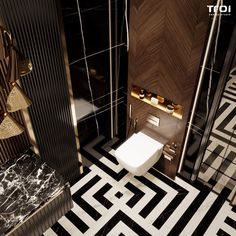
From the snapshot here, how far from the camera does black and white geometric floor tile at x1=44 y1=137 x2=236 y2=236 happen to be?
8.78 ft

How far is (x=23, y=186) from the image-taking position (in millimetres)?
2277

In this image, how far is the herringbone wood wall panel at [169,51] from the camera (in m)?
2.16

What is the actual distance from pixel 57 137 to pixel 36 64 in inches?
33.1

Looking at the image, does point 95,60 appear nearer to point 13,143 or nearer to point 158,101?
point 158,101

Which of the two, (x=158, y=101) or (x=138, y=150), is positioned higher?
(x=158, y=101)

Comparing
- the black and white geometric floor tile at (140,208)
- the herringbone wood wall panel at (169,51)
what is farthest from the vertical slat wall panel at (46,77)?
the herringbone wood wall panel at (169,51)

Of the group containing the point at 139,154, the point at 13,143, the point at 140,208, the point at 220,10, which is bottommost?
the point at 140,208

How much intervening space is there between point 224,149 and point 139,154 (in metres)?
0.89

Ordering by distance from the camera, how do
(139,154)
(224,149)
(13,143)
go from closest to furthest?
(13,143), (224,149), (139,154)

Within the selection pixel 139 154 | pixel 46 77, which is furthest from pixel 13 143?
pixel 139 154

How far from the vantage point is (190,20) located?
2.14 metres

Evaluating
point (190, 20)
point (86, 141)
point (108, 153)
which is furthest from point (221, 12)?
point (108, 153)

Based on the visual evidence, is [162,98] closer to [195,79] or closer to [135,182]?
[195,79]

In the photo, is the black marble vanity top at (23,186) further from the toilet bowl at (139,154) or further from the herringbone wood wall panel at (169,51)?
the herringbone wood wall panel at (169,51)
